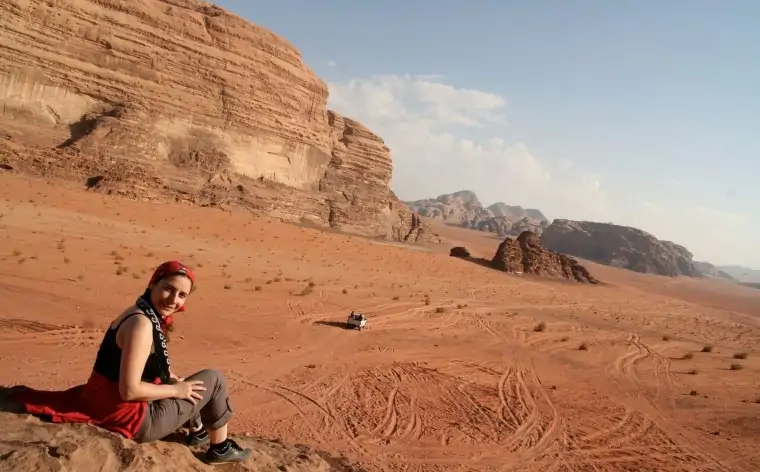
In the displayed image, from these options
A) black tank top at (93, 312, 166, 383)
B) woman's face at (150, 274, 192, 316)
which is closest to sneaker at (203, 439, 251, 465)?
black tank top at (93, 312, 166, 383)

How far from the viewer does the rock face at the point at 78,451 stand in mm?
2262

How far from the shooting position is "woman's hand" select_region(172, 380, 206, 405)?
2811mm

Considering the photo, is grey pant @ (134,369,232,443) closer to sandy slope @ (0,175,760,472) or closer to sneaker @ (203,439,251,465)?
sneaker @ (203,439,251,465)

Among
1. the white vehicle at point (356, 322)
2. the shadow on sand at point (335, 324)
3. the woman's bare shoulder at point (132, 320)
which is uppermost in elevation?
the woman's bare shoulder at point (132, 320)

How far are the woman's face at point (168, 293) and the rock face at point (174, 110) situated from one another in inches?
1164

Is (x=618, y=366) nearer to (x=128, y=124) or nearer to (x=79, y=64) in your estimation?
(x=128, y=124)

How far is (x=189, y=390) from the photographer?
2.86 m

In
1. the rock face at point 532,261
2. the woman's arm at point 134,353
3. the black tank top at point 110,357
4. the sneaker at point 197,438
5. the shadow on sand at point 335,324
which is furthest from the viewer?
the rock face at point 532,261

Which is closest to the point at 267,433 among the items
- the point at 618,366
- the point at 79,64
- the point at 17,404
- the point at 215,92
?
the point at 17,404

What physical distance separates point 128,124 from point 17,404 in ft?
107

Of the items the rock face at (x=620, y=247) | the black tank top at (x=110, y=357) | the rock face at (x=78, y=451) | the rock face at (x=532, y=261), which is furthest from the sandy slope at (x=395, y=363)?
the rock face at (x=620, y=247)

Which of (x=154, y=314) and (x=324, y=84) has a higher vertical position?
(x=324, y=84)

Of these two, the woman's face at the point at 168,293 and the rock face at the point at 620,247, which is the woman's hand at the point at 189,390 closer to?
the woman's face at the point at 168,293

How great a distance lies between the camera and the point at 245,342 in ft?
29.7
